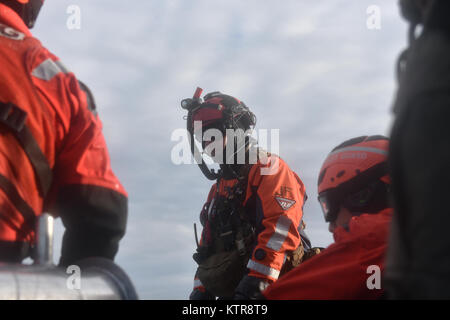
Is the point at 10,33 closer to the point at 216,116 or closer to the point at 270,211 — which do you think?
the point at 270,211

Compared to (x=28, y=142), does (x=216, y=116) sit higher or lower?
higher

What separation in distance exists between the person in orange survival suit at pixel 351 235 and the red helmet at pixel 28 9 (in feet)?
5.65

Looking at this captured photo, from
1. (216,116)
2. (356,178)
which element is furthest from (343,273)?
(216,116)

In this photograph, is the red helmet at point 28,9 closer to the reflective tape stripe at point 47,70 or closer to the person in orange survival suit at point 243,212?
the reflective tape stripe at point 47,70

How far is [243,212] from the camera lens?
16.3 ft

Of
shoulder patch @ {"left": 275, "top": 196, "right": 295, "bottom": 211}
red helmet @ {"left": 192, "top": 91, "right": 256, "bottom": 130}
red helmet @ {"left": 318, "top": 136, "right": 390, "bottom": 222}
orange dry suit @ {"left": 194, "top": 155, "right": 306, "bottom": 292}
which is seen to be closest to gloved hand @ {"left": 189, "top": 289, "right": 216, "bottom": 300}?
orange dry suit @ {"left": 194, "top": 155, "right": 306, "bottom": 292}

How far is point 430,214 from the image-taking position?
96 centimetres

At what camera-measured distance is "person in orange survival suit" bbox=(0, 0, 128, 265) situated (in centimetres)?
180

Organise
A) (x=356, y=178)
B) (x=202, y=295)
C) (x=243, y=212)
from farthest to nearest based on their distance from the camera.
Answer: (x=202, y=295) → (x=243, y=212) → (x=356, y=178)

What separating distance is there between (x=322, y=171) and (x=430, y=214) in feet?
7.93

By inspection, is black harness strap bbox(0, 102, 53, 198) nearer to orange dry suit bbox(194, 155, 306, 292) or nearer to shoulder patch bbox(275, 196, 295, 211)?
orange dry suit bbox(194, 155, 306, 292)

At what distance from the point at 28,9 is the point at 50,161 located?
32.7 inches

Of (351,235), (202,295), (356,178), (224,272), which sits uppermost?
(356,178)
